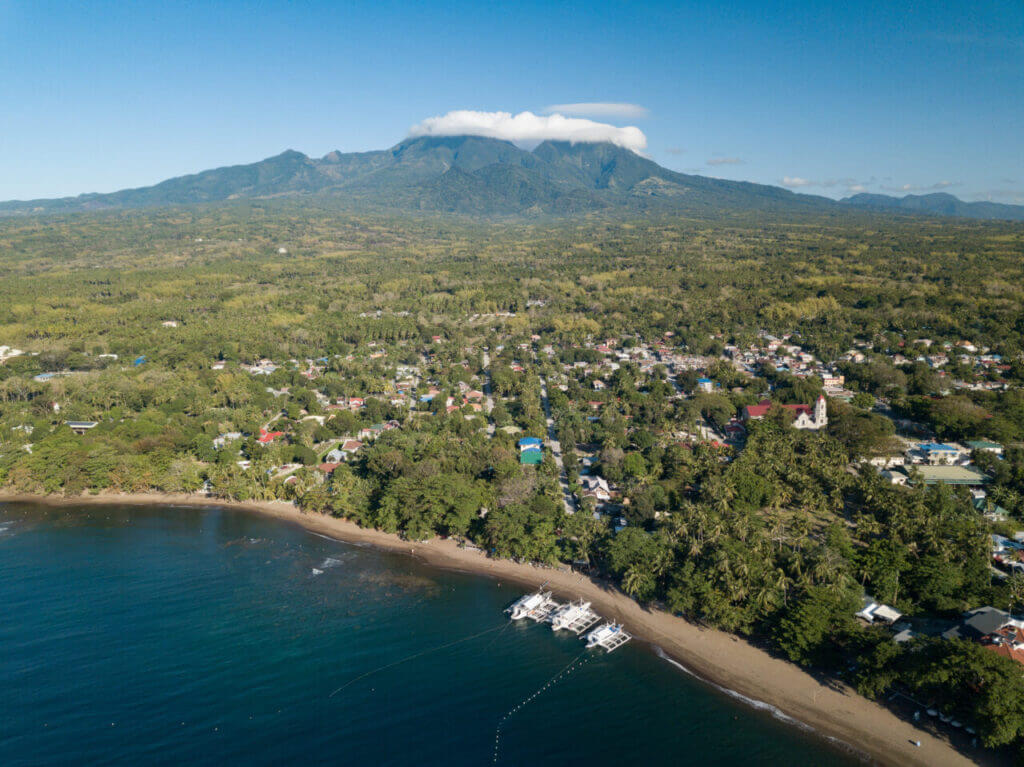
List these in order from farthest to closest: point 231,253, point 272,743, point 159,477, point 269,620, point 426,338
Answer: point 231,253
point 426,338
point 159,477
point 269,620
point 272,743

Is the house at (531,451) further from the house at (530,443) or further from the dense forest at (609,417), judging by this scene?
the dense forest at (609,417)

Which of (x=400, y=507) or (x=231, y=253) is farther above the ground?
(x=231, y=253)

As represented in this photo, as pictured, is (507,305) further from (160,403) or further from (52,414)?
(52,414)

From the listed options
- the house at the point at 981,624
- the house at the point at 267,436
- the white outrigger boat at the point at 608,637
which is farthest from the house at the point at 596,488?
the house at the point at 267,436

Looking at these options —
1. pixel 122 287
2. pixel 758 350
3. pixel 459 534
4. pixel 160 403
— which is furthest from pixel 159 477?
pixel 122 287

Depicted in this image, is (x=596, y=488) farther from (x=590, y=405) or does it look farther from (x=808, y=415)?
(x=808, y=415)

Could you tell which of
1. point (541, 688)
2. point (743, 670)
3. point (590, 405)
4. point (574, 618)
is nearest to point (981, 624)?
point (743, 670)

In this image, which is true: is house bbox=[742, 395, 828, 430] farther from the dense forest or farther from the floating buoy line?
the floating buoy line
